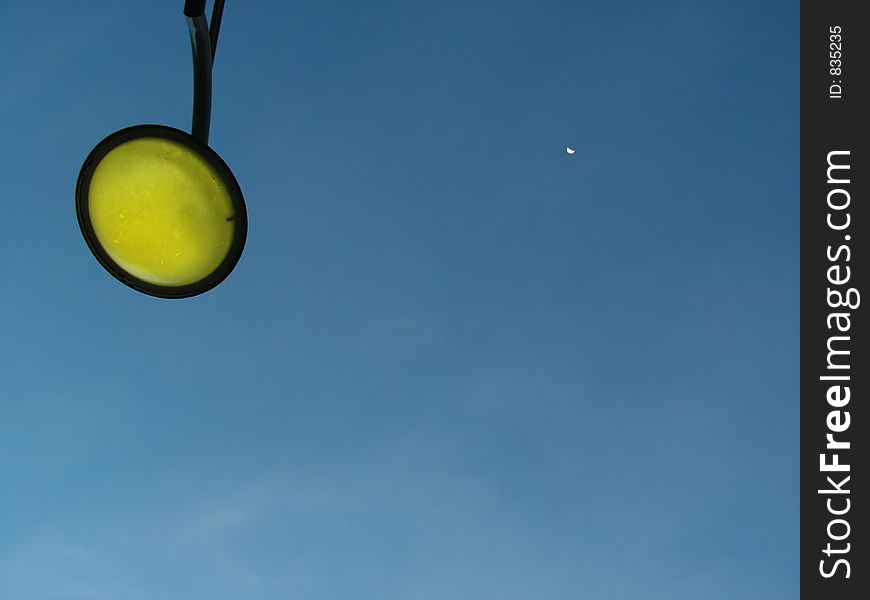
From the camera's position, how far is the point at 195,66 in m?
1.93

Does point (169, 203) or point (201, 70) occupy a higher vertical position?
point (201, 70)

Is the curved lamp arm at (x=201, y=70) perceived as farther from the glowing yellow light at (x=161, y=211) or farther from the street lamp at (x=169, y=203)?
the glowing yellow light at (x=161, y=211)

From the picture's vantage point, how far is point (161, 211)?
188 centimetres
